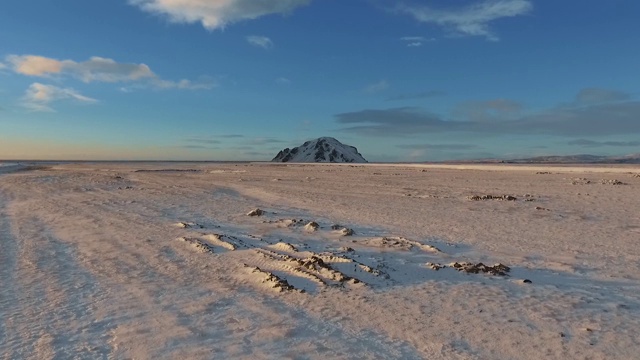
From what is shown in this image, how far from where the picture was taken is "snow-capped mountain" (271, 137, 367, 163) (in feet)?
535

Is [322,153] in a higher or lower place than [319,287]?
higher

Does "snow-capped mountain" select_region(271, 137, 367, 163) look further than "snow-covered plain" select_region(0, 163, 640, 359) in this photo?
Yes

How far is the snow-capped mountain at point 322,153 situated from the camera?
163 metres

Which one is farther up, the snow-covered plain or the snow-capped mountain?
the snow-capped mountain

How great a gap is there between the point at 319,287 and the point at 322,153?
→ 156180 millimetres

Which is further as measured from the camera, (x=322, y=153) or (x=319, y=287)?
(x=322, y=153)

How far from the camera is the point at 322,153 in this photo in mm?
164125

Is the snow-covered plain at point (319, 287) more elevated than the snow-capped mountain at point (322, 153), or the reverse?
the snow-capped mountain at point (322, 153)

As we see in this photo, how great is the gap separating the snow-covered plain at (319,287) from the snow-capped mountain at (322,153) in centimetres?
14541

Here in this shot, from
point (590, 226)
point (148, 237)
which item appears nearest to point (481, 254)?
point (590, 226)

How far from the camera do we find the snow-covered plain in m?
6.04

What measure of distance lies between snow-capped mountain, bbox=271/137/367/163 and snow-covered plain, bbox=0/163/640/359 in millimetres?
145405

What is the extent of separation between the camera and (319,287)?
8.32 meters

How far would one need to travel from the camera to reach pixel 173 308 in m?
7.39
